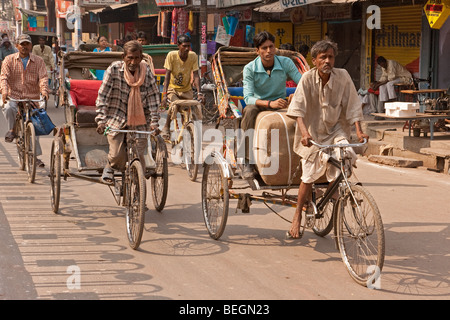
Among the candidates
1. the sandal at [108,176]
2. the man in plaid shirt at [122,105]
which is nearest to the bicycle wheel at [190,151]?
the sandal at [108,176]

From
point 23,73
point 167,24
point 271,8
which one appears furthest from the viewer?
point 167,24

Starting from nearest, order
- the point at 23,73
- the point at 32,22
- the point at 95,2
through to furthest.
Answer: the point at 23,73
the point at 95,2
the point at 32,22

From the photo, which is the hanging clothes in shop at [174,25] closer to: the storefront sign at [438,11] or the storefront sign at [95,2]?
the storefront sign at [95,2]

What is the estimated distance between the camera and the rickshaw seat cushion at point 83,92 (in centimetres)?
937

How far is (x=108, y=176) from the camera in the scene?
7648 mm

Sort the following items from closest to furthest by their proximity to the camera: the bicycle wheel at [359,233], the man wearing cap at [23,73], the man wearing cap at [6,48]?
the bicycle wheel at [359,233]
the man wearing cap at [23,73]
the man wearing cap at [6,48]

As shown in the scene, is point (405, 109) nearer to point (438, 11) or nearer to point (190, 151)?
point (438, 11)

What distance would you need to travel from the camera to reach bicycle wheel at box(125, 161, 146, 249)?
6.56 m

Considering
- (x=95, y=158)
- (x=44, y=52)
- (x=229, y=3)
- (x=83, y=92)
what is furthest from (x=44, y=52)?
(x=95, y=158)

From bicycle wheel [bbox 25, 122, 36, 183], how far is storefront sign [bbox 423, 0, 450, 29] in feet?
22.8

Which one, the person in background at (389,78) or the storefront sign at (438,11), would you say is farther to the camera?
the person in background at (389,78)

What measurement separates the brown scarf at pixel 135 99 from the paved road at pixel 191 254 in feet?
3.57

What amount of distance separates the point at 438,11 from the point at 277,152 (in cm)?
729

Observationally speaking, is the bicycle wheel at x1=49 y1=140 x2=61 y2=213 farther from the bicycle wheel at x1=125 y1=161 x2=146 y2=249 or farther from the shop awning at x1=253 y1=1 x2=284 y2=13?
the shop awning at x1=253 y1=1 x2=284 y2=13
